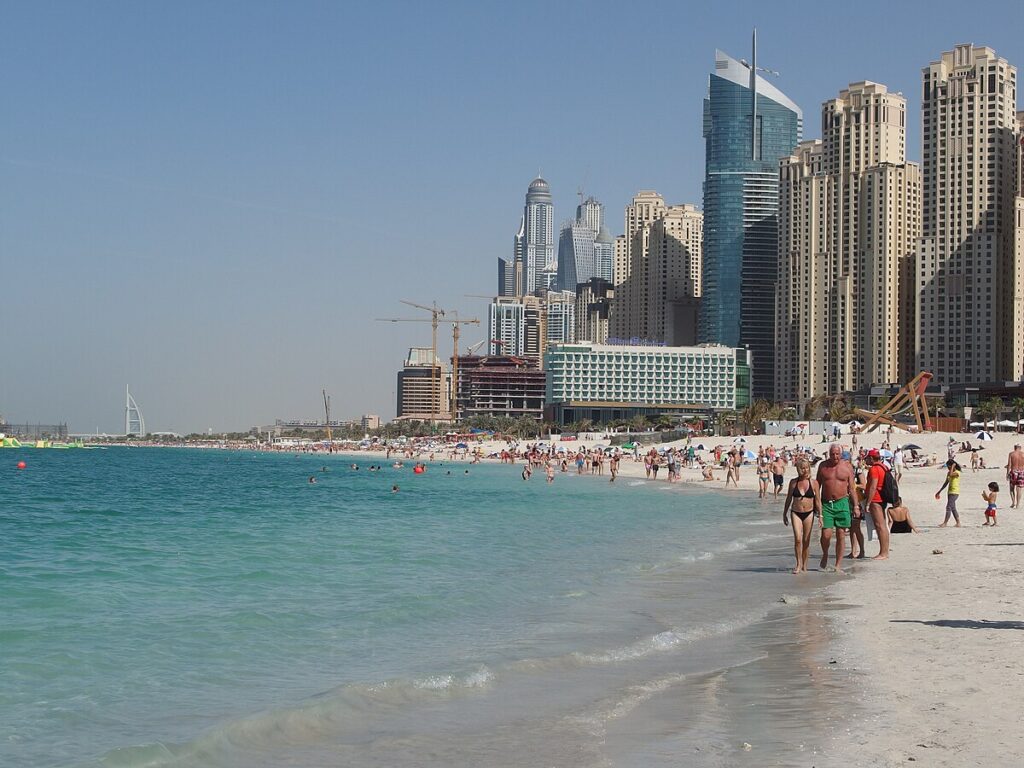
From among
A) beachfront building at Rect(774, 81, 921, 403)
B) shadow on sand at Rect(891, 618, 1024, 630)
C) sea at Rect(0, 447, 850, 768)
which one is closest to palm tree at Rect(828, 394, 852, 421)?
beachfront building at Rect(774, 81, 921, 403)

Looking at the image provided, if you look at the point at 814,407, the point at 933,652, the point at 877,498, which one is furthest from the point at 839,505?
the point at 814,407

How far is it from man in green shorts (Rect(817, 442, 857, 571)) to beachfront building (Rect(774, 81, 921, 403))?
490 ft

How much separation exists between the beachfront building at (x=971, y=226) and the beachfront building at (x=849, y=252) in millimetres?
10532

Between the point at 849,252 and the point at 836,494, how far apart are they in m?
162

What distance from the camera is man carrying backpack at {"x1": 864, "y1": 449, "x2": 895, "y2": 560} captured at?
56.5 ft

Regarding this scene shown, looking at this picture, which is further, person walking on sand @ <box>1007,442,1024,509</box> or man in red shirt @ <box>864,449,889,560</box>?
person walking on sand @ <box>1007,442,1024,509</box>

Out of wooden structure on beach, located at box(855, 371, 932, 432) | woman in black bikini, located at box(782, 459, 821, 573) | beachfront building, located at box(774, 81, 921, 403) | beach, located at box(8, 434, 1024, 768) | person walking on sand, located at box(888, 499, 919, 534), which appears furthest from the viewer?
beachfront building, located at box(774, 81, 921, 403)

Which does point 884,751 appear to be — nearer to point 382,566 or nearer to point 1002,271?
point 382,566

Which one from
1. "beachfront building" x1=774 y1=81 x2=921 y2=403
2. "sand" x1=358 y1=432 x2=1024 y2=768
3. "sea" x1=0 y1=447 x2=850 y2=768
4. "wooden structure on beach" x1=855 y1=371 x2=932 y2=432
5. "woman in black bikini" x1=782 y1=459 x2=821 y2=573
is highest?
"beachfront building" x1=774 y1=81 x2=921 y2=403

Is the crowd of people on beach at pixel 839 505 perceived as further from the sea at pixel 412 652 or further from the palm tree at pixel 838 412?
the palm tree at pixel 838 412

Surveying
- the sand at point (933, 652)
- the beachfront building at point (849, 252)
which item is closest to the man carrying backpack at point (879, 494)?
the sand at point (933, 652)

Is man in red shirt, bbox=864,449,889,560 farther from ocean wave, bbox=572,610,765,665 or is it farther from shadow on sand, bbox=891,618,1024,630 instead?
shadow on sand, bbox=891,618,1024,630

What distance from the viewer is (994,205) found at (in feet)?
487

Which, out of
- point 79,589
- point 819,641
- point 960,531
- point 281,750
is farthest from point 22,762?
point 960,531
